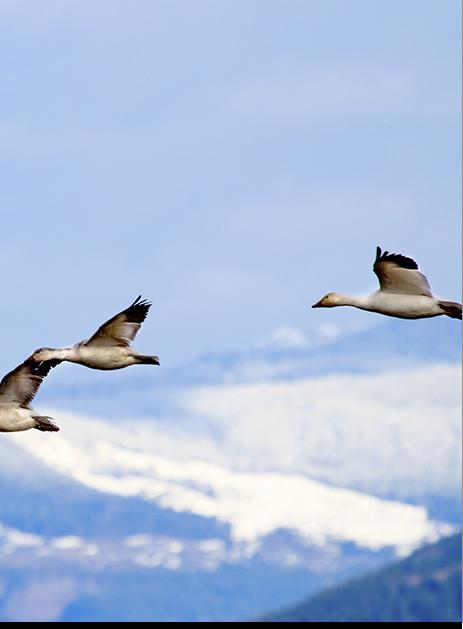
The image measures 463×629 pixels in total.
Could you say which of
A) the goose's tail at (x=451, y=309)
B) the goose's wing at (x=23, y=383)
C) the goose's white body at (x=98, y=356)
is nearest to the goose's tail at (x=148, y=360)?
the goose's white body at (x=98, y=356)

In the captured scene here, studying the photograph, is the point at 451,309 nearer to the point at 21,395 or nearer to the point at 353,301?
the point at 353,301

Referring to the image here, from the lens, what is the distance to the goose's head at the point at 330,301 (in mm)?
31891

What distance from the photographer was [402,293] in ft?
100

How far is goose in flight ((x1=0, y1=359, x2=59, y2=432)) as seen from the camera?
3206 centimetres

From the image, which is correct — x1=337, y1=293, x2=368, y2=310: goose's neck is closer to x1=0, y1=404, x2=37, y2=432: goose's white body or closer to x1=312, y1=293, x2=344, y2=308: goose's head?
x1=312, y1=293, x2=344, y2=308: goose's head

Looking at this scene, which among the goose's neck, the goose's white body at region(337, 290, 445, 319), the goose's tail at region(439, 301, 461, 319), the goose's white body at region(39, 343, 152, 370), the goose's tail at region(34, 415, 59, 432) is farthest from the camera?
the goose's tail at region(34, 415, 59, 432)

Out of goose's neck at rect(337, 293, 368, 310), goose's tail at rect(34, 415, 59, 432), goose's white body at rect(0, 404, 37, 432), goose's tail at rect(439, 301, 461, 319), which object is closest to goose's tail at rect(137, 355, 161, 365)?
goose's tail at rect(34, 415, 59, 432)

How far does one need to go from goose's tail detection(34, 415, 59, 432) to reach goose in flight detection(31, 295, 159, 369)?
1033 mm

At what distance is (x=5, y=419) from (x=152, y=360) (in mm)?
3119

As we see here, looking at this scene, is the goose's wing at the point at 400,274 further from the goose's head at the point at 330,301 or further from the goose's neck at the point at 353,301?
the goose's head at the point at 330,301

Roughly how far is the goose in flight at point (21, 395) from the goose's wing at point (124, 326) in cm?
141

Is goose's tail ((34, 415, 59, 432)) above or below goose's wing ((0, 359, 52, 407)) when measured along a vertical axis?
below

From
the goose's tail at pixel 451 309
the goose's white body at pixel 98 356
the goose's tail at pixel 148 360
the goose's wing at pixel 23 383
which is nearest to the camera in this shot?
the goose's tail at pixel 451 309

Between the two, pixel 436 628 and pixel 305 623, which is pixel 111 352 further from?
pixel 305 623
